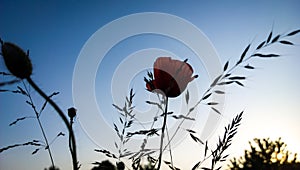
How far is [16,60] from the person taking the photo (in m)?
0.78

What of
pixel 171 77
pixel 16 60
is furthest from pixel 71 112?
pixel 16 60

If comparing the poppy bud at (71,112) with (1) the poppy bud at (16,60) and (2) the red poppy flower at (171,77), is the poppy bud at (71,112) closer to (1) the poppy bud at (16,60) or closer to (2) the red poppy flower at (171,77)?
(2) the red poppy flower at (171,77)

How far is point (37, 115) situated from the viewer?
1.37m

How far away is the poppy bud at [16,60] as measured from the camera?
2.49ft

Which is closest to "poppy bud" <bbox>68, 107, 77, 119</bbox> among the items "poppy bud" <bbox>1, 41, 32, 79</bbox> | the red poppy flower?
the red poppy flower

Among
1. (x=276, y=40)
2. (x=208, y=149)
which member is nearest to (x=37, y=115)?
(x=208, y=149)

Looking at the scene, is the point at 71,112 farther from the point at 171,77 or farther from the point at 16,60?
the point at 16,60

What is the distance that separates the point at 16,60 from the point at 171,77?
696mm

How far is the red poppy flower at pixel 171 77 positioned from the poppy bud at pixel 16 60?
2.10ft

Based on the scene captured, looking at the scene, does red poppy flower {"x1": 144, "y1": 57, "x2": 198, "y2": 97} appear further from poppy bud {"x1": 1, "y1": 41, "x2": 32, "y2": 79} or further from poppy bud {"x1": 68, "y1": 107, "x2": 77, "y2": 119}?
poppy bud {"x1": 1, "y1": 41, "x2": 32, "y2": 79}

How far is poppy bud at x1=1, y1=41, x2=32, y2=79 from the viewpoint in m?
0.76

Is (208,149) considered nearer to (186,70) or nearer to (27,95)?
(186,70)

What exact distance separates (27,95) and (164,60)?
0.57 m

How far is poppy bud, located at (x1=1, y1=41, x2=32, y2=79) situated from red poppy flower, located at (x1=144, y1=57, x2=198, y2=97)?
25.2 inches
